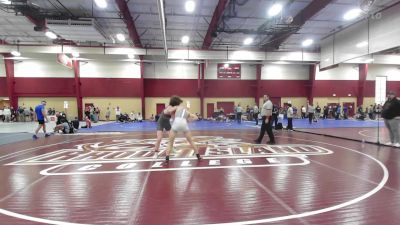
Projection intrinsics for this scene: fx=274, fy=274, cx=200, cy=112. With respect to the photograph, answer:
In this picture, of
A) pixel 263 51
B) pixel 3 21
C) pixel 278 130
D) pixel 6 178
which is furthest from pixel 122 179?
pixel 263 51

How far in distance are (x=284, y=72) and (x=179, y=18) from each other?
18.1 m

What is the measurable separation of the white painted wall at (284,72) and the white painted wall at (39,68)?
73.9 feet

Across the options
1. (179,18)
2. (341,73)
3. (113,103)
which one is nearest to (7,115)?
(113,103)

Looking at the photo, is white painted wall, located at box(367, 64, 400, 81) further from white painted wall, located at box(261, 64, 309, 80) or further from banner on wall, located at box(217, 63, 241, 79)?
banner on wall, located at box(217, 63, 241, 79)

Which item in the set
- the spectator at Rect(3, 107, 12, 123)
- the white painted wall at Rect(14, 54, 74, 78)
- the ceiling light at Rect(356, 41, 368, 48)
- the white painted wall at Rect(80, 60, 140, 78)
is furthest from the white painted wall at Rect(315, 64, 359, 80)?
the spectator at Rect(3, 107, 12, 123)

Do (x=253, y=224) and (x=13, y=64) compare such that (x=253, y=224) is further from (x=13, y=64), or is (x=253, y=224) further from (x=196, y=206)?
(x=13, y=64)

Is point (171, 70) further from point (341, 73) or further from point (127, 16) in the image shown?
point (341, 73)

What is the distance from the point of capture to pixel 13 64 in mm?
29609

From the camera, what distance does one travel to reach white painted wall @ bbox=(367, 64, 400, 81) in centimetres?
3412

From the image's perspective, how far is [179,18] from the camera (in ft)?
66.0

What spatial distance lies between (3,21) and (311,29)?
24155mm

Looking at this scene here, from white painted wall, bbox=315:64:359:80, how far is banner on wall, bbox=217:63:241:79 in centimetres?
1033

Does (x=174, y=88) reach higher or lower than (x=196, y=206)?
higher

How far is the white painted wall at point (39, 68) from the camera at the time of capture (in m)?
30.0
